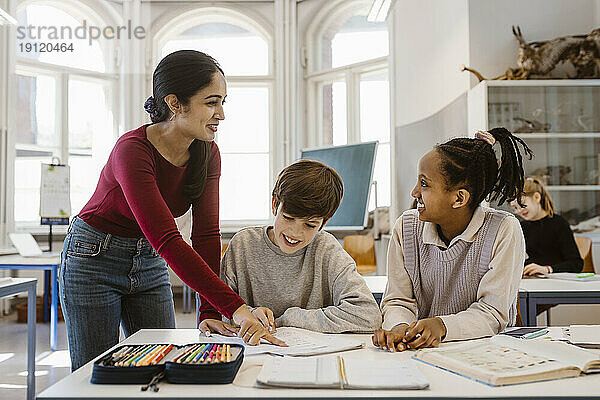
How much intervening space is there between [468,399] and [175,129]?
3.38 feet

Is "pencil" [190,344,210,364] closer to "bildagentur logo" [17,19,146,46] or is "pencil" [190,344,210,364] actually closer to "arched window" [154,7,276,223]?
"arched window" [154,7,276,223]

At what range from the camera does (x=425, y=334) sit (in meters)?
1.48

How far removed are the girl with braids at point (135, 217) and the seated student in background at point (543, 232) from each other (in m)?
2.45

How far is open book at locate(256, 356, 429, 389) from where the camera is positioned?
111 centimetres

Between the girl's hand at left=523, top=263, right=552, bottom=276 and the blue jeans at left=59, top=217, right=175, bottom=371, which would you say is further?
the girl's hand at left=523, top=263, right=552, bottom=276

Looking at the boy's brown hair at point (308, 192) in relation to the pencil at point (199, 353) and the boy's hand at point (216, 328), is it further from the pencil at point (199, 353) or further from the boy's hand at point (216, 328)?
the pencil at point (199, 353)

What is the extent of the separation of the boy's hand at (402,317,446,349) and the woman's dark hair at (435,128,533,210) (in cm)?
41

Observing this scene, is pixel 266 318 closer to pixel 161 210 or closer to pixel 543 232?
pixel 161 210

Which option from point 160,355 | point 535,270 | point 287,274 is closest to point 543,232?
point 535,270

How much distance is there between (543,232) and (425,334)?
2.60m

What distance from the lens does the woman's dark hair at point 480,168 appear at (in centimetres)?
176

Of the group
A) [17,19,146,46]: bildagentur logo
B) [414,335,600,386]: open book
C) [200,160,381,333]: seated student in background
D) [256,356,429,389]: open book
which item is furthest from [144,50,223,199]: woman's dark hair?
[17,19,146,46]: bildagentur logo

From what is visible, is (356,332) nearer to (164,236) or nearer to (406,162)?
(164,236)

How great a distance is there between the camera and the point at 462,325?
62.0 inches
